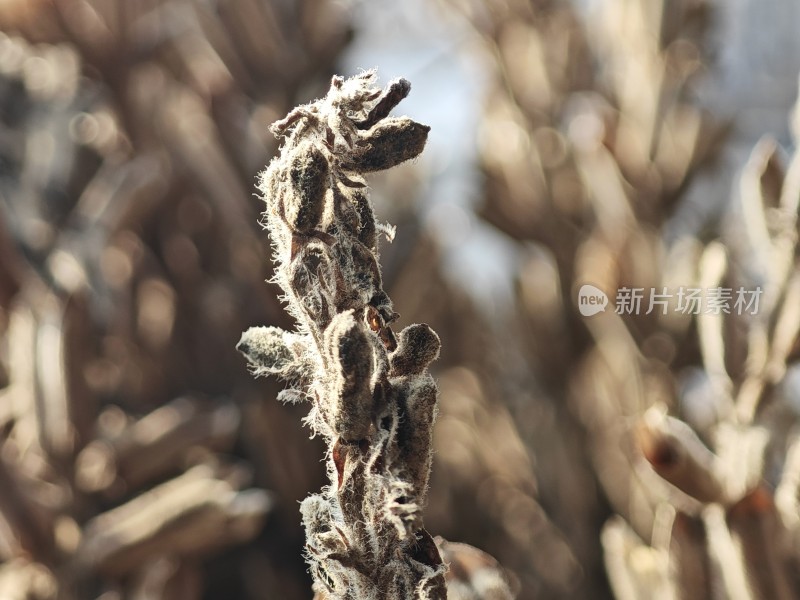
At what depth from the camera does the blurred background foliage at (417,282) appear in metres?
0.54

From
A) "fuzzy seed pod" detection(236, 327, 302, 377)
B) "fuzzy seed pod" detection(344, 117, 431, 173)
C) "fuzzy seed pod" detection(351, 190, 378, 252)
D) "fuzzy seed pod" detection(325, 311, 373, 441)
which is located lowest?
"fuzzy seed pod" detection(325, 311, 373, 441)

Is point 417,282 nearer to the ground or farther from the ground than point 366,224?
farther from the ground

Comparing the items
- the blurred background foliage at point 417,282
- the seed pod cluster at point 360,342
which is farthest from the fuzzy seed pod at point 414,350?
the blurred background foliage at point 417,282

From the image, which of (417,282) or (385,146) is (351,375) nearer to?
(385,146)

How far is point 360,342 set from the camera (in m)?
0.25

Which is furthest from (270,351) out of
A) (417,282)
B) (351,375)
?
(417,282)

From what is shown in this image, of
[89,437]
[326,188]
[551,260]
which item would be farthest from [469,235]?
[326,188]

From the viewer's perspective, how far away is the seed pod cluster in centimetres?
26

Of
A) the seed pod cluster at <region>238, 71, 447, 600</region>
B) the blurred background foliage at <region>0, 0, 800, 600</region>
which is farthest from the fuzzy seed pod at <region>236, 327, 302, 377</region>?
the blurred background foliage at <region>0, 0, 800, 600</region>

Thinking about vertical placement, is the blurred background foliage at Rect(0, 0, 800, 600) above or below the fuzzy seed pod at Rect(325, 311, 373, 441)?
above

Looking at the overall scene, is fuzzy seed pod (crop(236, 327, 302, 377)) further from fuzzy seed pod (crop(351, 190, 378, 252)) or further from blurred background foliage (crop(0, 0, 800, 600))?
blurred background foliage (crop(0, 0, 800, 600))

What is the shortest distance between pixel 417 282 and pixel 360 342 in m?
0.57

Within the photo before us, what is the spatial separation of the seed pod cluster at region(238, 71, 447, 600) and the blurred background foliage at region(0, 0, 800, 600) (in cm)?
22

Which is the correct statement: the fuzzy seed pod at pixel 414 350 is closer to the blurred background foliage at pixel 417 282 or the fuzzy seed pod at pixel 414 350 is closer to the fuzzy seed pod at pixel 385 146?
the fuzzy seed pod at pixel 385 146
